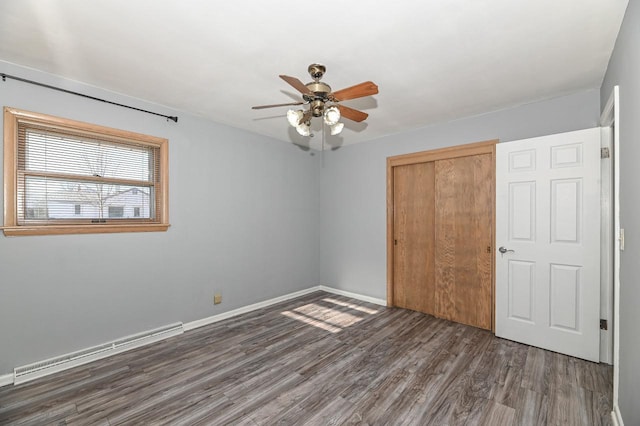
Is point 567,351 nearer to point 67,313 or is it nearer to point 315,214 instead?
point 315,214

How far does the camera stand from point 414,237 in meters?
4.08

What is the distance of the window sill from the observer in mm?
2326

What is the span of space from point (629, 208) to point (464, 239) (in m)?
1.97

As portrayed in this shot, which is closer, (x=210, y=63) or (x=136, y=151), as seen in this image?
(x=210, y=63)

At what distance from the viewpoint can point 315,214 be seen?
16.7 feet

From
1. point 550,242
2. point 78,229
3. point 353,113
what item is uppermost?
point 353,113

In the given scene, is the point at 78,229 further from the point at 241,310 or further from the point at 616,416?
the point at 616,416

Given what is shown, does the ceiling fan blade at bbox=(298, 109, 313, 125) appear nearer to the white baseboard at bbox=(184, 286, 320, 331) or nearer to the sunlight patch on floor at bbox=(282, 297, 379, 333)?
the sunlight patch on floor at bbox=(282, 297, 379, 333)

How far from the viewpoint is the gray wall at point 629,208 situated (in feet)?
4.88

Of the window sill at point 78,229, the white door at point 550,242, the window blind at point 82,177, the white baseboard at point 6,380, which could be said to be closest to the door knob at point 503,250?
the white door at point 550,242

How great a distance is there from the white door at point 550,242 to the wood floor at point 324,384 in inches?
9.8

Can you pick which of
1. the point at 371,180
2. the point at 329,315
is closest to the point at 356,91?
the point at 371,180

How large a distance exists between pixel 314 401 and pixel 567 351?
2.50 meters

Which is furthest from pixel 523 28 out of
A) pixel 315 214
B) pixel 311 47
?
pixel 315 214
